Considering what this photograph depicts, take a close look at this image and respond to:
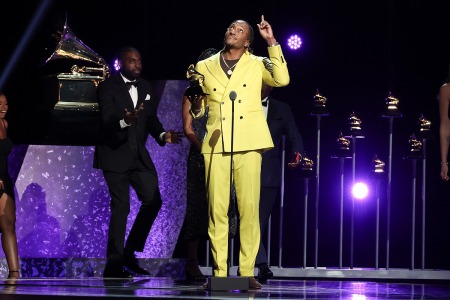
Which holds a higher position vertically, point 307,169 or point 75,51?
point 75,51

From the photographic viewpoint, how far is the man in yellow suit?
3.75m

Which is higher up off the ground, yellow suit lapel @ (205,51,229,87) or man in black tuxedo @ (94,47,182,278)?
yellow suit lapel @ (205,51,229,87)

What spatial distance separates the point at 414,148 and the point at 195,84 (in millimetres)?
2690

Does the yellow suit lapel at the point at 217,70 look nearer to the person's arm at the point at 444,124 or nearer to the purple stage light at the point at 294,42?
the person's arm at the point at 444,124

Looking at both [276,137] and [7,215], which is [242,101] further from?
[7,215]

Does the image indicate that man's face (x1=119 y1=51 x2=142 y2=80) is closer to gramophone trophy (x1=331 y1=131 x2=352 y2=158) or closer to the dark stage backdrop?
the dark stage backdrop

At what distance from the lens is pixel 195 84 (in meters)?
3.65

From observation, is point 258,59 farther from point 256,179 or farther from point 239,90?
point 256,179

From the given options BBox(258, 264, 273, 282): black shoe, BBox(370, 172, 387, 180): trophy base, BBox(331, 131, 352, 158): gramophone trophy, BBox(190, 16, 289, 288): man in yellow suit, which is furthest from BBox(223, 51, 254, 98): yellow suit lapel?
BBox(370, 172, 387, 180): trophy base

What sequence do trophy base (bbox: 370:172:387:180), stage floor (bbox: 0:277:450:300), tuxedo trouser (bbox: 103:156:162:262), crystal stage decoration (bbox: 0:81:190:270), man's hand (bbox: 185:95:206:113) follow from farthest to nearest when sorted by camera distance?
trophy base (bbox: 370:172:387:180)
crystal stage decoration (bbox: 0:81:190:270)
tuxedo trouser (bbox: 103:156:162:262)
man's hand (bbox: 185:95:206:113)
stage floor (bbox: 0:277:450:300)

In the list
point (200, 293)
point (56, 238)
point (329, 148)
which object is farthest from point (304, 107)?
point (200, 293)

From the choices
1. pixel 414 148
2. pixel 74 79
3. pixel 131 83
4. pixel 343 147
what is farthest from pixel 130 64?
pixel 414 148

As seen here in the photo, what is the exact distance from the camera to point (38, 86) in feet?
20.8

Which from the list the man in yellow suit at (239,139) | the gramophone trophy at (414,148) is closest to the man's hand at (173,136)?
the man in yellow suit at (239,139)
